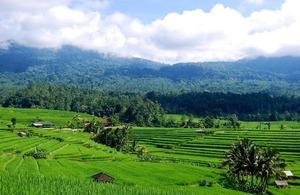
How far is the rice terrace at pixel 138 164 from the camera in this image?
2672 centimetres

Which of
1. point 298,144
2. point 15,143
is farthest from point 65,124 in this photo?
point 298,144

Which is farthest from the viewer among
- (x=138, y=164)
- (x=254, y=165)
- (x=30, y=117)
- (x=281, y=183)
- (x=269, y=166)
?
(x=30, y=117)

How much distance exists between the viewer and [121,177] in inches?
2080

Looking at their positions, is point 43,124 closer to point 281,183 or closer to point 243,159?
point 243,159

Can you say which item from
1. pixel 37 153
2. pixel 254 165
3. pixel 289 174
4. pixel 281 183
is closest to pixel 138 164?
pixel 37 153

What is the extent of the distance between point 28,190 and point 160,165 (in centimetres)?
4603

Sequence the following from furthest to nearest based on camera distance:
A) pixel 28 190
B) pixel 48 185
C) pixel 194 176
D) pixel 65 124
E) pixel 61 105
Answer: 1. pixel 61 105
2. pixel 65 124
3. pixel 194 176
4. pixel 48 185
5. pixel 28 190

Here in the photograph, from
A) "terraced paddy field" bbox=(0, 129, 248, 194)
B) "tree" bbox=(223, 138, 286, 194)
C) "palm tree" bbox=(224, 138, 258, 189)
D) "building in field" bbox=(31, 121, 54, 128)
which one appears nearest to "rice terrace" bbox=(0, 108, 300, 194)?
"terraced paddy field" bbox=(0, 129, 248, 194)

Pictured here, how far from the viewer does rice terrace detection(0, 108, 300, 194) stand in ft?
87.7

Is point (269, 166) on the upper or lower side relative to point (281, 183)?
upper

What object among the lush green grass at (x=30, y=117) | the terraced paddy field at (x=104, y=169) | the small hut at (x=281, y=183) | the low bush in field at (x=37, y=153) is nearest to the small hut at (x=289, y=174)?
the small hut at (x=281, y=183)

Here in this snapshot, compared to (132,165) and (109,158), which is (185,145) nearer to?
(109,158)

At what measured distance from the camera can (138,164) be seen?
65.2 meters

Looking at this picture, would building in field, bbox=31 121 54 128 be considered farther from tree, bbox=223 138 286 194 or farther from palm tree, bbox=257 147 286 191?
palm tree, bbox=257 147 286 191
